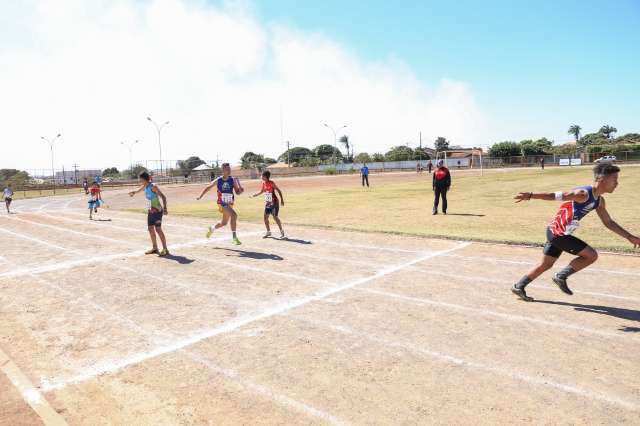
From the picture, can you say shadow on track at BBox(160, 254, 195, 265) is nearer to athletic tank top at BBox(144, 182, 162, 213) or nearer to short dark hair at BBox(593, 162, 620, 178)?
athletic tank top at BBox(144, 182, 162, 213)

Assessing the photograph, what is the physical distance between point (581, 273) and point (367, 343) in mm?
4495

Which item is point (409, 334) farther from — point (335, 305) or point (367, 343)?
point (335, 305)

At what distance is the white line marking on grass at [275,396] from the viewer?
10.8 feet

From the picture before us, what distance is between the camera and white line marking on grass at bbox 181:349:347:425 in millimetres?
3277

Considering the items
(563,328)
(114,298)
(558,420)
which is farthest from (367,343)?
(114,298)

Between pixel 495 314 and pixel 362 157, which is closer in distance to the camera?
pixel 495 314

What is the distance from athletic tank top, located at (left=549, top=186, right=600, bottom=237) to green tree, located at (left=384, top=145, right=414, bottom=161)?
106252 millimetres

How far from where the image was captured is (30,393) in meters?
3.71

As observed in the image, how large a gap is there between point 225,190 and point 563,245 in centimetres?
732

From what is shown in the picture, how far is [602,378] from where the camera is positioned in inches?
Result: 146

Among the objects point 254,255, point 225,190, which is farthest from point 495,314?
point 225,190

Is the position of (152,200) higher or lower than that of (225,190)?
lower

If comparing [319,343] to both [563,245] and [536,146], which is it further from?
[536,146]

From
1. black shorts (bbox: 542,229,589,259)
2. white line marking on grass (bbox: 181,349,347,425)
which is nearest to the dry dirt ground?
white line marking on grass (bbox: 181,349,347,425)
